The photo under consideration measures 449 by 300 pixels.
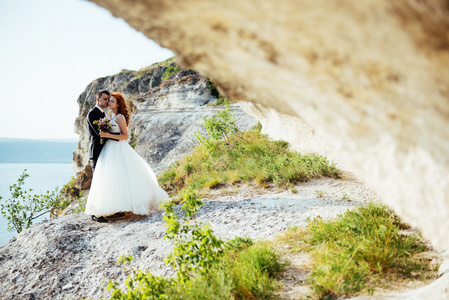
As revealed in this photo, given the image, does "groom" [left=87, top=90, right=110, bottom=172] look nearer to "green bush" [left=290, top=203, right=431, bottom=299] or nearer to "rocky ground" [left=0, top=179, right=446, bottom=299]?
"rocky ground" [left=0, top=179, right=446, bottom=299]

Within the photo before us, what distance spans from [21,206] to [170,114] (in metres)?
7.50

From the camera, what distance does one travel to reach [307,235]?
13.4 feet

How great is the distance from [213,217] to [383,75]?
16.0 ft

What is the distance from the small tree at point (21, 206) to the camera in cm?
1191

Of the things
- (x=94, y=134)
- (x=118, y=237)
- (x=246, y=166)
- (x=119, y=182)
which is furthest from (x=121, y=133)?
(x=246, y=166)

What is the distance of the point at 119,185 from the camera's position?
6.39m

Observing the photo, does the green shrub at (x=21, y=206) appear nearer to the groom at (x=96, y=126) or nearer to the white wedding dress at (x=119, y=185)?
the groom at (x=96, y=126)

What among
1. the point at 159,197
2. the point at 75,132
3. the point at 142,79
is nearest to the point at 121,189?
the point at 159,197

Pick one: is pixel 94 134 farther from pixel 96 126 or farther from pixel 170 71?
pixel 170 71

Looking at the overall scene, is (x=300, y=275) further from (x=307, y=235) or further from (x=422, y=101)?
(x=422, y=101)

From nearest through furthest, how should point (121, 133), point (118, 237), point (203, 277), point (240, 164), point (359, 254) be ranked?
point (203, 277) → point (359, 254) → point (118, 237) → point (121, 133) → point (240, 164)

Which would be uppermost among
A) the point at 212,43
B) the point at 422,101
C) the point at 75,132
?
the point at 212,43

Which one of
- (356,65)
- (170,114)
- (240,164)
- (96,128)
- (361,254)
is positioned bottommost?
(240,164)

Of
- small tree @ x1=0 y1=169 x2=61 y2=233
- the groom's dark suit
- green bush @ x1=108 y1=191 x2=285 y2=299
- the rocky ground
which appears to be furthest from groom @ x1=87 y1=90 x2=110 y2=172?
small tree @ x1=0 y1=169 x2=61 y2=233
